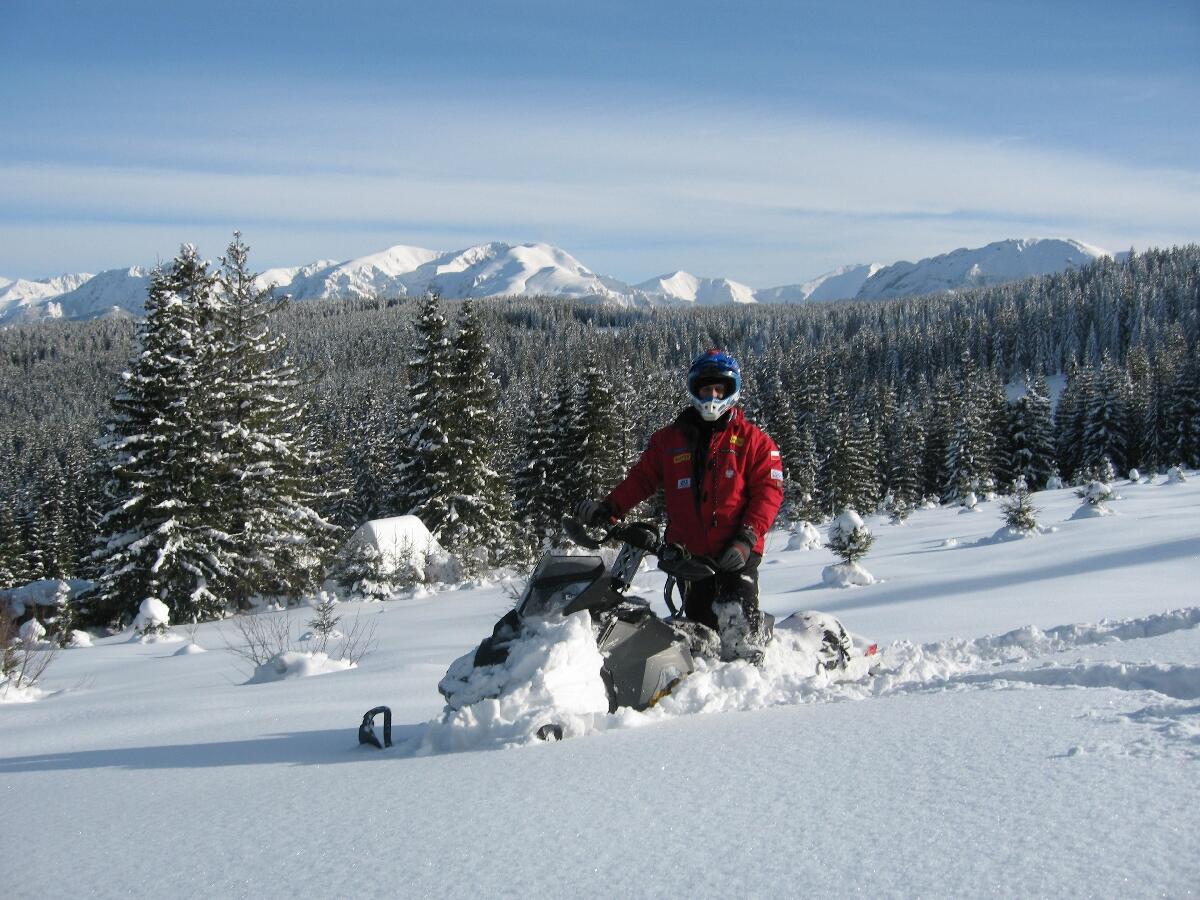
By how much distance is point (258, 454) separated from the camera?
21.3 meters

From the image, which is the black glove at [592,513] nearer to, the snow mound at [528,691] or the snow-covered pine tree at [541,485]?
the snow mound at [528,691]

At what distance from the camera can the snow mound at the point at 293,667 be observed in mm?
7031

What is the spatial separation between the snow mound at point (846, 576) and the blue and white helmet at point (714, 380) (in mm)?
6113

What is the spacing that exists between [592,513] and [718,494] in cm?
78

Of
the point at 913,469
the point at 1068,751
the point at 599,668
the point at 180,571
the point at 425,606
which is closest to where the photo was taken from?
the point at 1068,751

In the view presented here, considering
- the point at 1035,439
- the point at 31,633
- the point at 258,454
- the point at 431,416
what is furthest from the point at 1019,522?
the point at 1035,439

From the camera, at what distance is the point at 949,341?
431 feet

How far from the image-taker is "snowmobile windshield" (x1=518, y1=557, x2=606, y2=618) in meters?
3.91

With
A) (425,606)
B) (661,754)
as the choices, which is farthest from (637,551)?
(425,606)

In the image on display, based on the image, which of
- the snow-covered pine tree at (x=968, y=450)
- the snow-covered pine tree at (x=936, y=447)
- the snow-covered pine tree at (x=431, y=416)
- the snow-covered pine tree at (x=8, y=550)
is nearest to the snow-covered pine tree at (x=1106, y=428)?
the snow-covered pine tree at (x=936, y=447)

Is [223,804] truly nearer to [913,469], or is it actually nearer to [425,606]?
[425,606]

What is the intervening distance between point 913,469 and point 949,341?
85958mm

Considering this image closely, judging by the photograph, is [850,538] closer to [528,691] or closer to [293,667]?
[293,667]

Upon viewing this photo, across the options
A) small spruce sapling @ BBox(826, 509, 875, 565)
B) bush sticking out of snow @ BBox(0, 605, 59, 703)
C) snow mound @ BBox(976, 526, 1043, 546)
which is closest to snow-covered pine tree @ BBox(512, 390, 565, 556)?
snow mound @ BBox(976, 526, 1043, 546)
